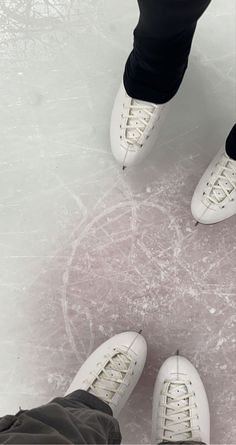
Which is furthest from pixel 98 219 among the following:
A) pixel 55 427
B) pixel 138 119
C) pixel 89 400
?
pixel 55 427

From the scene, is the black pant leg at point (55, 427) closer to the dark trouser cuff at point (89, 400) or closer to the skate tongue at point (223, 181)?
the dark trouser cuff at point (89, 400)

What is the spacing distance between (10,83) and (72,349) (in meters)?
0.48

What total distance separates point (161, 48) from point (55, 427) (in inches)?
18.7

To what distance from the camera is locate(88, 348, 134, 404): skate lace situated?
29.8 inches

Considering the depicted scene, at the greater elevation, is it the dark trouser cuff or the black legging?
the black legging

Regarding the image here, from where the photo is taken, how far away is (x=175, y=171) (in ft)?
2.85

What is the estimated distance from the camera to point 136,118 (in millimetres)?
810

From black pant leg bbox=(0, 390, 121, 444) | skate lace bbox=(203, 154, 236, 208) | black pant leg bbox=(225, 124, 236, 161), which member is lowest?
black pant leg bbox=(0, 390, 121, 444)

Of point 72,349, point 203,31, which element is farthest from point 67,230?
point 203,31

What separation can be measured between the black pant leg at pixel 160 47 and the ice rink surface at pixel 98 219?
14 cm

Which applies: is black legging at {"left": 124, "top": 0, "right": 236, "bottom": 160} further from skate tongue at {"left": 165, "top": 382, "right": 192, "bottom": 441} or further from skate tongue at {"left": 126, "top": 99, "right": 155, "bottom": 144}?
skate tongue at {"left": 165, "top": 382, "right": 192, "bottom": 441}

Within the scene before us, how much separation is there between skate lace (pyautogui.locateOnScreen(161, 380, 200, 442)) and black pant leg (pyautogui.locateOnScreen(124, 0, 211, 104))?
46cm

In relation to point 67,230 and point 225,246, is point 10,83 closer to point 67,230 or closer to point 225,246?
point 67,230

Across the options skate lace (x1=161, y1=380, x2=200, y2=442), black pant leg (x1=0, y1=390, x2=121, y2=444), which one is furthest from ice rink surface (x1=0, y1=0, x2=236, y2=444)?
black pant leg (x1=0, y1=390, x2=121, y2=444)
